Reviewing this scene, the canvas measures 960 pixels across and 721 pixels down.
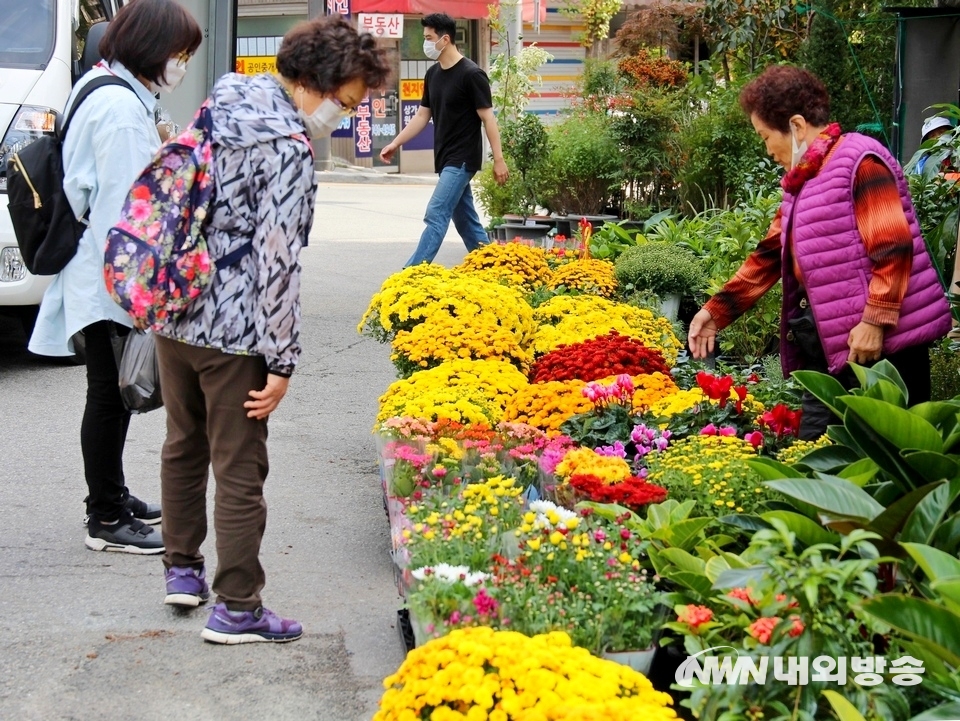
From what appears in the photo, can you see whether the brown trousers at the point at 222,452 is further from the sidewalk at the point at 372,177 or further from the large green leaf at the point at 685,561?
the sidewalk at the point at 372,177

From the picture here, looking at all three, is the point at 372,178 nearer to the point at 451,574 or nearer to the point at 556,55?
the point at 556,55

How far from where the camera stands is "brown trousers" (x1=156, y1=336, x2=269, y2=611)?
3893mm

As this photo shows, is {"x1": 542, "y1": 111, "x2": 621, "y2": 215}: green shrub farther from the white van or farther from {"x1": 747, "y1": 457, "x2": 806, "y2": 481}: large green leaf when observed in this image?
{"x1": 747, "y1": 457, "x2": 806, "y2": 481}: large green leaf

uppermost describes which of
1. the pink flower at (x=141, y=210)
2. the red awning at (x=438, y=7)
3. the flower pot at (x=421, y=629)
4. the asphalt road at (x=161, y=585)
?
the red awning at (x=438, y=7)

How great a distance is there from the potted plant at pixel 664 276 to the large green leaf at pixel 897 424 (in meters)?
4.35

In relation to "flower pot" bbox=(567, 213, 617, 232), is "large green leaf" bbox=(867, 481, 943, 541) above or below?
below

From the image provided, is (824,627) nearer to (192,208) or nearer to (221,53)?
(192,208)

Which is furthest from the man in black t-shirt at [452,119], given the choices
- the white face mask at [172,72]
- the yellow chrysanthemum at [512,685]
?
the yellow chrysanthemum at [512,685]

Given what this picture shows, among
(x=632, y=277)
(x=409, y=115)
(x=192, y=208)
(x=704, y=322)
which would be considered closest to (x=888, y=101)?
(x=632, y=277)

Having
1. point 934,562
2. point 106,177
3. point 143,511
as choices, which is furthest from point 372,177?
point 934,562

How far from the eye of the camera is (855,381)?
4.59 metres

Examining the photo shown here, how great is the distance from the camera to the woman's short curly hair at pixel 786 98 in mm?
4598

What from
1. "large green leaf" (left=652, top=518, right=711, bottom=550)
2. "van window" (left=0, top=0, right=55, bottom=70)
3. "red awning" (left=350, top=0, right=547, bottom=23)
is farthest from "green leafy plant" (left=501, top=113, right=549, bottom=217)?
"red awning" (left=350, top=0, right=547, bottom=23)

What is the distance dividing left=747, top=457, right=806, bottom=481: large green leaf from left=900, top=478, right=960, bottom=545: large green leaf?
461 mm
